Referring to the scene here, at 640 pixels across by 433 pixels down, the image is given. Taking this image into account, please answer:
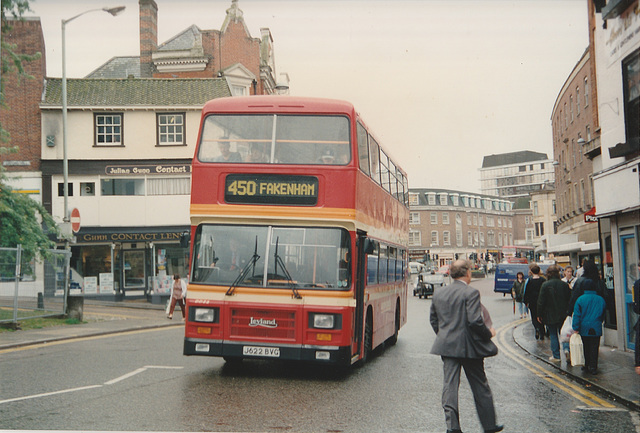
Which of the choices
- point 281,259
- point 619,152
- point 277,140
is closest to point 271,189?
point 277,140

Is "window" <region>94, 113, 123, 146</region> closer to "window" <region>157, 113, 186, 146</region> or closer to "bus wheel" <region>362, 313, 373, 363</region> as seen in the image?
"window" <region>157, 113, 186, 146</region>

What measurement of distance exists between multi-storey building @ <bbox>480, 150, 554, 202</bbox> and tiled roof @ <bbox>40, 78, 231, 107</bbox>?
131297 millimetres

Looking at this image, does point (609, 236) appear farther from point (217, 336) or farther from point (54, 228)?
point (54, 228)

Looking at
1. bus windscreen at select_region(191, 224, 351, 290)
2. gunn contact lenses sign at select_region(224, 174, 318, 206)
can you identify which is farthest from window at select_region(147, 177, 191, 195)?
bus windscreen at select_region(191, 224, 351, 290)

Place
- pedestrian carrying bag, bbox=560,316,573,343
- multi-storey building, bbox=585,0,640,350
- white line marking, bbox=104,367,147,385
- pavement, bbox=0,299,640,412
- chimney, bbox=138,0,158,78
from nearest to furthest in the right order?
white line marking, bbox=104,367,147,385 → pavement, bbox=0,299,640,412 → pedestrian carrying bag, bbox=560,316,573,343 → multi-storey building, bbox=585,0,640,350 → chimney, bbox=138,0,158,78

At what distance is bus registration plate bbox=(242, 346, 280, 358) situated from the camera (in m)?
10.2

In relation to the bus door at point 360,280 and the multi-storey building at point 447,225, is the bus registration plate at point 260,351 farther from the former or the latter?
the multi-storey building at point 447,225

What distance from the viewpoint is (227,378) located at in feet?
34.9

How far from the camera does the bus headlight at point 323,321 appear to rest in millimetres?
10258

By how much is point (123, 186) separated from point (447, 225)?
260 ft

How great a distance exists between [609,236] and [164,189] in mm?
23277

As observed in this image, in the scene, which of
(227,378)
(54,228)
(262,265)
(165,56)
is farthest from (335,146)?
(165,56)

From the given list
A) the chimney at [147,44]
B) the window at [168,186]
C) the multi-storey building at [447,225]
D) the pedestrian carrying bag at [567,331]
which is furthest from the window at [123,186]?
the multi-storey building at [447,225]

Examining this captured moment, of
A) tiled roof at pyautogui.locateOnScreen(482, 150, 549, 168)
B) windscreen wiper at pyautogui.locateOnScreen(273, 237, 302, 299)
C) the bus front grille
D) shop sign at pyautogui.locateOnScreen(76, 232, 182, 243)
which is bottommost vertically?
the bus front grille
